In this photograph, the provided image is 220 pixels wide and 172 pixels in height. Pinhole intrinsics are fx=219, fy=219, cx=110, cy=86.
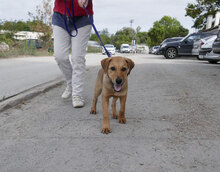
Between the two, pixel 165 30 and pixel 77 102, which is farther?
pixel 165 30

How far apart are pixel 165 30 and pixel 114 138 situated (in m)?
70.8

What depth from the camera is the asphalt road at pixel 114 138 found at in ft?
6.30

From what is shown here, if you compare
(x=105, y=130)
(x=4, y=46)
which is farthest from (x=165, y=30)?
(x=105, y=130)

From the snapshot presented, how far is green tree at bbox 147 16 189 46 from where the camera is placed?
217ft

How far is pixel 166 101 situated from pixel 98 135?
6.57 ft

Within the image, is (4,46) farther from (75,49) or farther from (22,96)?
(75,49)

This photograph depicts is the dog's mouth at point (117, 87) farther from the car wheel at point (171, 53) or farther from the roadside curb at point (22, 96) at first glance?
the car wheel at point (171, 53)

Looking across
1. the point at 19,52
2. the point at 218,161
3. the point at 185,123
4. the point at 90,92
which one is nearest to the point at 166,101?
the point at 185,123

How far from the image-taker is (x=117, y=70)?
280 centimetres

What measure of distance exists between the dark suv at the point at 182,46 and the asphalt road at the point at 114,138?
13.2m

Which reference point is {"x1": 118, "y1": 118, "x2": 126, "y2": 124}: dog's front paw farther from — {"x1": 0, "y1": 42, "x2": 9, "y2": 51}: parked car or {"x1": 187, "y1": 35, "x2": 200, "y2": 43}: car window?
{"x1": 187, "y1": 35, "x2": 200, "y2": 43}: car window

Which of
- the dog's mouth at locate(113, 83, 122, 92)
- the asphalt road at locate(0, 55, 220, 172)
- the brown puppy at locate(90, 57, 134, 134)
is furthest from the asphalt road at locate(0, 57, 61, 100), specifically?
the dog's mouth at locate(113, 83, 122, 92)

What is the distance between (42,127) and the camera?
281cm

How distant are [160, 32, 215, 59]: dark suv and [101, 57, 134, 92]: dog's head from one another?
47.3ft
